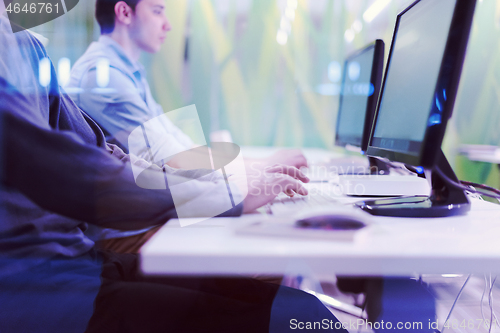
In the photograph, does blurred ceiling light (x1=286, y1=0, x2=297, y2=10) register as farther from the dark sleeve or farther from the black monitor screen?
the dark sleeve

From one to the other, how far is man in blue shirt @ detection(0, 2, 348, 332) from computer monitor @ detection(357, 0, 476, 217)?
27 centimetres

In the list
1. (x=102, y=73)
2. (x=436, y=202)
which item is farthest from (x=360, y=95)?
(x=102, y=73)

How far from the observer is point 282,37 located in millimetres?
2578

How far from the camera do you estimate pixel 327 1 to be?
2533 mm

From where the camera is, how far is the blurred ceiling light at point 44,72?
2.13 feet

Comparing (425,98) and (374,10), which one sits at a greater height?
(374,10)

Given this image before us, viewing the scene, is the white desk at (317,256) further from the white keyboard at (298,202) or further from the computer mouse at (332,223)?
the white keyboard at (298,202)

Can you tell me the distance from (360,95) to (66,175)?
1118 millimetres

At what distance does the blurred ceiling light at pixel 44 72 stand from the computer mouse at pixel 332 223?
61 centimetres

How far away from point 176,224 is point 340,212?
0.96 feet

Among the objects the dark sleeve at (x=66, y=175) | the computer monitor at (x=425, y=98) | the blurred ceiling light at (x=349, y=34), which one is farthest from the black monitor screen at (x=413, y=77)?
the blurred ceiling light at (x=349, y=34)

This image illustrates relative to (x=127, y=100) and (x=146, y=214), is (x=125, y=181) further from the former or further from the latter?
(x=127, y=100)

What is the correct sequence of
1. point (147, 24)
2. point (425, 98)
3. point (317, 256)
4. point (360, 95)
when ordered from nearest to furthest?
point (317, 256) → point (425, 98) → point (360, 95) → point (147, 24)

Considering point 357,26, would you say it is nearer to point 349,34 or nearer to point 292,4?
point 349,34
